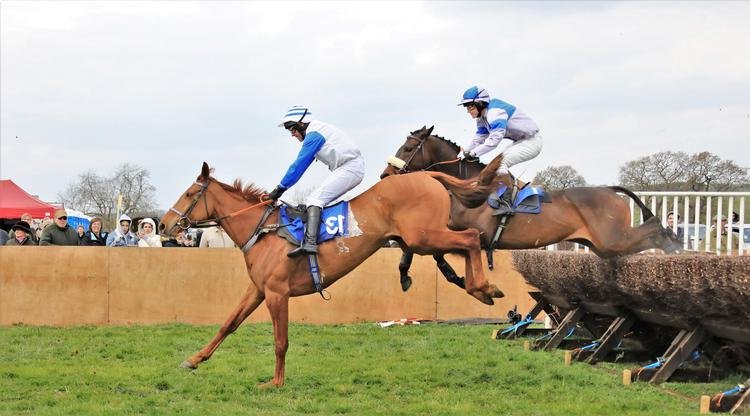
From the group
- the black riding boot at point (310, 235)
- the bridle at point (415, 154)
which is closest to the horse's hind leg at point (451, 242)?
the black riding boot at point (310, 235)

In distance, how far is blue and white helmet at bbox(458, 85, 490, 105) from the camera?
9430mm

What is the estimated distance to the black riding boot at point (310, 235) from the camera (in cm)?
822

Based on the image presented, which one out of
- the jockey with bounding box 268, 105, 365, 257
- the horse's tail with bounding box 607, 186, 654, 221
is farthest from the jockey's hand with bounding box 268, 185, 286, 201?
the horse's tail with bounding box 607, 186, 654, 221

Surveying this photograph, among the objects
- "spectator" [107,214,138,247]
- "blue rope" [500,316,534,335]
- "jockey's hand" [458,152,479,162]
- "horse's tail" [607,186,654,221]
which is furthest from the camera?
"spectator" [107,214,138,247]

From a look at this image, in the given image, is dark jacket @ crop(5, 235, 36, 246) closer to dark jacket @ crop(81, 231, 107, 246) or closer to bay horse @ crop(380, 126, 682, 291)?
dark jacket @ crop(81, 231, 107, 246)

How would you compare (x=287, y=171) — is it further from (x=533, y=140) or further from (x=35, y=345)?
(x=35, y=345)

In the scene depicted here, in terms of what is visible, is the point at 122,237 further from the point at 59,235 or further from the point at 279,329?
the point at 279,329

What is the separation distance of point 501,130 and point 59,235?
26.1ft

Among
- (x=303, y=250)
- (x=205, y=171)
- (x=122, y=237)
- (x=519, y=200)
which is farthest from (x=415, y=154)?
(x=122, y=237)

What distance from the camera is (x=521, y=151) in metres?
9.55

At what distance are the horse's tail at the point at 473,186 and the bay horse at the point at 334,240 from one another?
309 millimetres

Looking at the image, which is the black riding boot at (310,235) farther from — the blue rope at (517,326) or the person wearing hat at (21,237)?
the person wearing hat at (21,237)

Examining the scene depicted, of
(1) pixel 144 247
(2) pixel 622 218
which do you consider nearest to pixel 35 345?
(1) pixel 144 247

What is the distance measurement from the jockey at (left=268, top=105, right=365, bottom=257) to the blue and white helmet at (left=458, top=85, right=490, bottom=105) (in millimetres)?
1493
